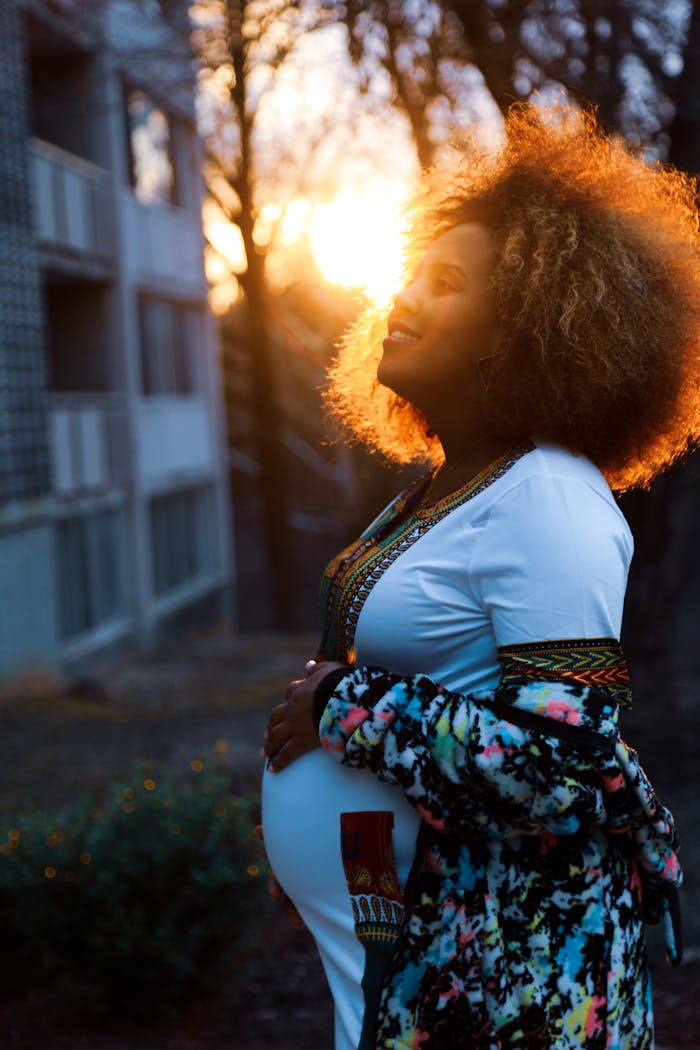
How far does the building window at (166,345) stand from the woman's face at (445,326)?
17.8 meters

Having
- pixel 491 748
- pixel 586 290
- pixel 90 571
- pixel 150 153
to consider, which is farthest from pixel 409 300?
pixel 150 153

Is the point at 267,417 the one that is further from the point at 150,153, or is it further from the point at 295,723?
the point at 295,723

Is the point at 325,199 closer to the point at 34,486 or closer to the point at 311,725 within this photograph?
the point at 34,486

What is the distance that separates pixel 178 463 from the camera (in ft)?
68.6

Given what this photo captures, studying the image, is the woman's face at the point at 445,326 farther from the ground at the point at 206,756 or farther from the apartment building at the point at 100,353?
the apartment building at the point at 100,353

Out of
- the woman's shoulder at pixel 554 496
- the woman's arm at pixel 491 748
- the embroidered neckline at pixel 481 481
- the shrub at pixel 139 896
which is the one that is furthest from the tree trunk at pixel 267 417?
the woman's arm at pixel 491 748

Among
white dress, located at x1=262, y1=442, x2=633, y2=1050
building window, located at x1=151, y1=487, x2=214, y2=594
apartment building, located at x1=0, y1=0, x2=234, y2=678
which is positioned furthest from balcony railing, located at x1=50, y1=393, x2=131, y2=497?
white dress, located at x1=262, y1=442, x2=633, y2=1050

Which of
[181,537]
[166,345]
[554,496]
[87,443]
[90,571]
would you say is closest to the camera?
[554,496]

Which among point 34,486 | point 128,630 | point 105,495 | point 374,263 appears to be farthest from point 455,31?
point 128,630

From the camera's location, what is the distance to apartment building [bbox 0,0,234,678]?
13.5 m

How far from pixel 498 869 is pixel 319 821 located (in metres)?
0.33

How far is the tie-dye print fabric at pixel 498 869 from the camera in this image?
181 centimetres

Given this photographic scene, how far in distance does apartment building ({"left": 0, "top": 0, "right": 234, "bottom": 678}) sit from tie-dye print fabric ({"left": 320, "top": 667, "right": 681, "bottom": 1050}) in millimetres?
8307

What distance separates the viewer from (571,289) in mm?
2029
